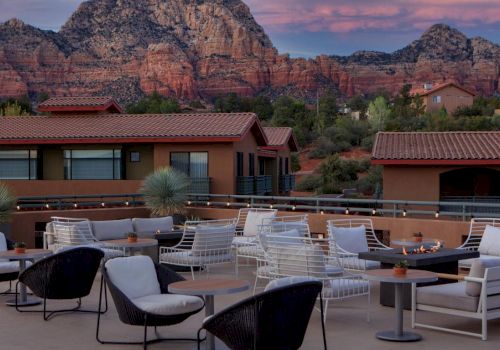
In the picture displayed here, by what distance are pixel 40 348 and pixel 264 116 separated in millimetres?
70753

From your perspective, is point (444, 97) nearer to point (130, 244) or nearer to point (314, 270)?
point (130, 244)

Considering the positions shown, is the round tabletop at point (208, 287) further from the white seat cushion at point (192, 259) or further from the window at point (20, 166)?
the window at point (20, 166)

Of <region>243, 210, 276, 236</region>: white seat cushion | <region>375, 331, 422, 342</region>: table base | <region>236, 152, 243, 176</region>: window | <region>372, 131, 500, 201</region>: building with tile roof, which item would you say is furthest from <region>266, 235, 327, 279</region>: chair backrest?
<region>236, 152, 243, 176</region>: window

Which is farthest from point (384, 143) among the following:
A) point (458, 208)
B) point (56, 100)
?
point (56, 100)

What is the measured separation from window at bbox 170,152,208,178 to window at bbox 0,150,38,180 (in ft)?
17.6

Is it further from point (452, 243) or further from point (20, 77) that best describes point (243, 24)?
point (452, 243)

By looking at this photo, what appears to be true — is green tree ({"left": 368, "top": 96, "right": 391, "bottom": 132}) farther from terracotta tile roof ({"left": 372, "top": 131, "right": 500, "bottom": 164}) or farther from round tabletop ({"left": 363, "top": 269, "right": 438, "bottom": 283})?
round tabletop ({"left": 363, "top": 269, "right": 438, "bottom": 283})

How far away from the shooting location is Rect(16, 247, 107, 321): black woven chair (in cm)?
955

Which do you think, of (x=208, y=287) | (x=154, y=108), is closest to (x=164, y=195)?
(x=208, y=287)

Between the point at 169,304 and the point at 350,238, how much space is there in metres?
4.59

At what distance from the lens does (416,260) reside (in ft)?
32.2

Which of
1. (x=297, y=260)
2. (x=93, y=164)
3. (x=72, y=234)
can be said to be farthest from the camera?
(x=93, y=164)

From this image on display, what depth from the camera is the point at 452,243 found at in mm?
14492

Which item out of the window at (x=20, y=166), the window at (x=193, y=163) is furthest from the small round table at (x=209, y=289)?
the window at (x=20, y=166)
